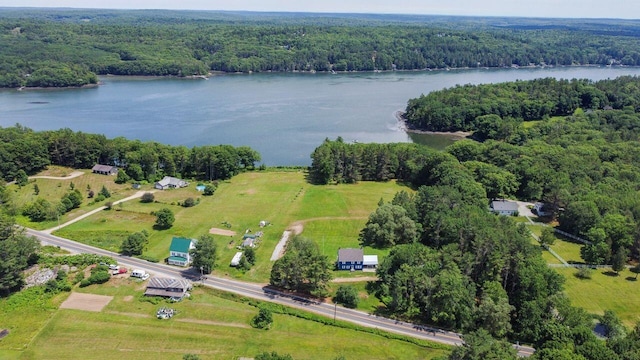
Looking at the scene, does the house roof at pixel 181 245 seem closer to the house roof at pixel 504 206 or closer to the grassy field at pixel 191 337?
the grassy field at pixel 191 337

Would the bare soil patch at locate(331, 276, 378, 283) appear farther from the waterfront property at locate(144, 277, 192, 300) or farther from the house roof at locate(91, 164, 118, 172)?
the house roof at locate(91, 164, 118, 172)

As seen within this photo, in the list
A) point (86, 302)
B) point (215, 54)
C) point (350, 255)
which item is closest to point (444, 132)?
point (350, 255)

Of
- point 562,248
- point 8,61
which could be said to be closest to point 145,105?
point 8,61

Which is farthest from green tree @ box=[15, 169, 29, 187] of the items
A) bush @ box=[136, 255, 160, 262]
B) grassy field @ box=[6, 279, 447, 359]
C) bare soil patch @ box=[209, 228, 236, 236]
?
grassy field @ box=[6, 279, 447, 359]

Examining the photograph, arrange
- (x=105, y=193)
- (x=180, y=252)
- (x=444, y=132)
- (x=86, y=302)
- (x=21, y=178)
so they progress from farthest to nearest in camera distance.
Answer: (x=444, y=132)
(x=21, y=178)
(x=105, y=193)
(x=180, y=252)
(x=86, y=302)

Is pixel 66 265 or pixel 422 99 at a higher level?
pixel 422 99

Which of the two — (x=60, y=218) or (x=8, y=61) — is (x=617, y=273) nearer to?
(x=60, y=218)

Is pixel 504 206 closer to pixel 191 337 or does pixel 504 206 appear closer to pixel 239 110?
pixel 191 337
